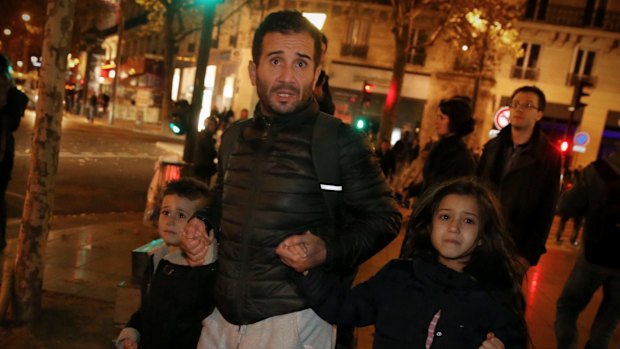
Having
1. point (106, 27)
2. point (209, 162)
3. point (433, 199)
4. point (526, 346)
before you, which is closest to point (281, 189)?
point (433, 199)

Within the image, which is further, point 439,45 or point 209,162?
point 439,45

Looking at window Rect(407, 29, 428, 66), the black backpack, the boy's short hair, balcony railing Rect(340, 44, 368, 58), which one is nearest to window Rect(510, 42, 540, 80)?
window Rect(407, 29, 428, 66)

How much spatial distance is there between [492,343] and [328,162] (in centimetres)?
91

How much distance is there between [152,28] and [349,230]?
112 feet

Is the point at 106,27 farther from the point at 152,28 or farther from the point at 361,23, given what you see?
the point at 361,23

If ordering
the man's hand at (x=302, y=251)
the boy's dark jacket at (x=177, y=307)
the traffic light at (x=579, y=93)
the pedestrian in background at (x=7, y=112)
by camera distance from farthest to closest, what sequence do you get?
1. the traffic light at (x=579, y=93)
2. the pedestrian in background at (x=7, y=112)
3. the boy's dark jacket at (x=177, y=307)
4. the man's hand at (x=302, y=251)

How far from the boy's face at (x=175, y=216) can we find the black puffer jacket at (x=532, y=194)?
2.10m

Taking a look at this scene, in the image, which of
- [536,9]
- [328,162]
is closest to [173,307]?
[328,162]

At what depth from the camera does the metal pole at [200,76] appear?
780 centimetres

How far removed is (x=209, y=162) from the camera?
32.0ft

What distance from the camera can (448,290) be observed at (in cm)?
218

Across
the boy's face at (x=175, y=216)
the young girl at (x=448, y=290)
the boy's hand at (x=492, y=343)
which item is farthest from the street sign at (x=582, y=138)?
the boy's hand at (x=492, y=343)

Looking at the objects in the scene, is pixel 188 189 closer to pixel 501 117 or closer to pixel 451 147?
pixel 451 147

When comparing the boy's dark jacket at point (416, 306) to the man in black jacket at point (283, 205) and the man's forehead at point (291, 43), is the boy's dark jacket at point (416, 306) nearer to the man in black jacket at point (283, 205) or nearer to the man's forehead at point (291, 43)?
the man in black jacket at point (283, 205)
